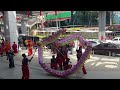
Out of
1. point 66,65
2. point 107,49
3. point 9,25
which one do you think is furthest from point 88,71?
point 9,25

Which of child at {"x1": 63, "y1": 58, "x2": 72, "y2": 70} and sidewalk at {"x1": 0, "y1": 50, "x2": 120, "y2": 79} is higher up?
child at {"x1": 63, "y1": 58, "x2": 72, "y2": 70}

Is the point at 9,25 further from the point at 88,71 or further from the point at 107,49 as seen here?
the point at 88,71

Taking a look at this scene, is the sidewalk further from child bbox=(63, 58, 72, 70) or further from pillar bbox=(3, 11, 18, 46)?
pillar bbox=(3, 11, 18, 46)

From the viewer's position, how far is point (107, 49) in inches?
931

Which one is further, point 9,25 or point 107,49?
point 9,25

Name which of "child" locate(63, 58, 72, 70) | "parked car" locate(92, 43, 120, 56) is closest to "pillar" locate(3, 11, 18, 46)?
"parked car" locate(92, 43, 120, 56)

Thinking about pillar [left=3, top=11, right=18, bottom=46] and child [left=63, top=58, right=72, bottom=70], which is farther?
pillar [left=3, top=11, right=18, bottom=46]

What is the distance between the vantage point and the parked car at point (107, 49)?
23125 mm

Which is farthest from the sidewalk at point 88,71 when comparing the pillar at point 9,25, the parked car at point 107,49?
the pillar at point 9,25

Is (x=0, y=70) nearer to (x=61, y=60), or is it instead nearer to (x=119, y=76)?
(x=61, y=60)

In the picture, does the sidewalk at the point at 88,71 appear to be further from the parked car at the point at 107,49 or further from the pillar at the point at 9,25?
the pillar at the point at 9,25

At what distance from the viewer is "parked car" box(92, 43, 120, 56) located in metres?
23.1

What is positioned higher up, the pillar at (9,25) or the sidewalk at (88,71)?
the pillar at (9,25)
